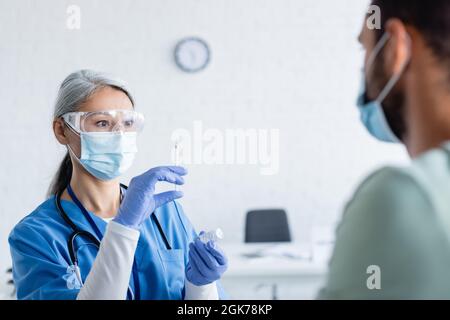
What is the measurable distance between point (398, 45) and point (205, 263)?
754 mm

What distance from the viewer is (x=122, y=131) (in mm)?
1381

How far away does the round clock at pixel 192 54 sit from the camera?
11.6ft

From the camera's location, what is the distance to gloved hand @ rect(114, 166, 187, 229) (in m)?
1.10

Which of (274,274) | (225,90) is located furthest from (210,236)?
(225,90)

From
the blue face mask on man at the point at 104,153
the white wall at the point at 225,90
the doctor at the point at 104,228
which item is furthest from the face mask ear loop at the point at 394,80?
the white wall at the point at 225,90

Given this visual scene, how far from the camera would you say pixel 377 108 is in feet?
2.22

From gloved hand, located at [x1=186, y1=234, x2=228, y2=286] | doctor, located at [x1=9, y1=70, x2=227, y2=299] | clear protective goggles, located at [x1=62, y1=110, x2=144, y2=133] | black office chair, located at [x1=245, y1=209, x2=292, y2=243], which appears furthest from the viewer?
black office chair, located at [x1=245, y1=209, x2=292, y2=243]

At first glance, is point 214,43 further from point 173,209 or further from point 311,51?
point 173,209

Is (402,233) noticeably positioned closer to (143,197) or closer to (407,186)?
(407,186)

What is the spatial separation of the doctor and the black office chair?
1.74 meters

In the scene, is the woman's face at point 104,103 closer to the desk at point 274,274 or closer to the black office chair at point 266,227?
the desk at point 274,274

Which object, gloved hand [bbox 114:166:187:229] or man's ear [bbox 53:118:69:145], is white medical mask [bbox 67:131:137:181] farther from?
gloved hand [bbox 114:166:187:229]

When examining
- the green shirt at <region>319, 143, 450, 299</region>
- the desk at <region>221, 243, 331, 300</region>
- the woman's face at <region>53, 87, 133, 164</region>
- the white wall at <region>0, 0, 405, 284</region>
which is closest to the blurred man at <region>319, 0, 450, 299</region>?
the green shirt at <region>319, 143, 450, 299</region>

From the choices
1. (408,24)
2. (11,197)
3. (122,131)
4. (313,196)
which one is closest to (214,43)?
(313,196)
